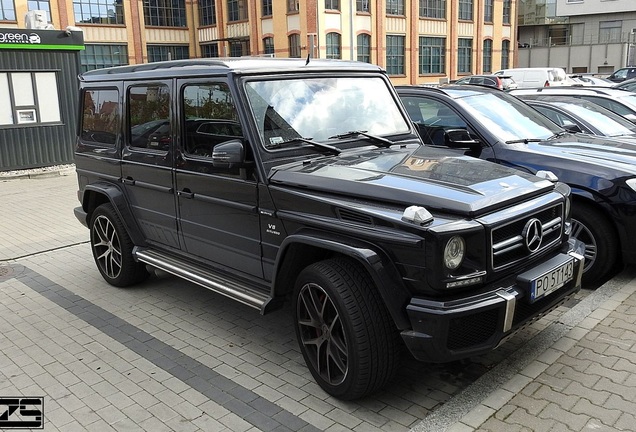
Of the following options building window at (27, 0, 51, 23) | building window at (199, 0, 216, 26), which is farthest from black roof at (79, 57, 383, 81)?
building window at (199, 0, 216, 26)

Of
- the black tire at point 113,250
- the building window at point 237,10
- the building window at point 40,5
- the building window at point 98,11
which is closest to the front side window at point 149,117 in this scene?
the black tire at point 113,250

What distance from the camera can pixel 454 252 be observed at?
322cm

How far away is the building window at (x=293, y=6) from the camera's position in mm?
36156

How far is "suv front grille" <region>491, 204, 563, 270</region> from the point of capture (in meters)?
3.39

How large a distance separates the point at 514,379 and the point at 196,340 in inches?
97.1

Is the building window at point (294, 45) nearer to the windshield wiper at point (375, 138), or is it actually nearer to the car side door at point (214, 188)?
the car side door at point (214, 188)

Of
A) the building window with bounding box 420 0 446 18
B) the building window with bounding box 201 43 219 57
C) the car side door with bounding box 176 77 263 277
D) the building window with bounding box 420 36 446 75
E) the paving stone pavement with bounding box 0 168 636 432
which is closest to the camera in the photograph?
the paving stone pavement with bounding box 0 168 636 432

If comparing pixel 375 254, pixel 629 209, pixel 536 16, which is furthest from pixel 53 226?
pixel 536 16

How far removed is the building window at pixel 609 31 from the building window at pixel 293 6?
30.4m

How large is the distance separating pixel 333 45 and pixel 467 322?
3468 cm

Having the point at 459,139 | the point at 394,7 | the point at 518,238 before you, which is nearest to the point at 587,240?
the point at 459,139

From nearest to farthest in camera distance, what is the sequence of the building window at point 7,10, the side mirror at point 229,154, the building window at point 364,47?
the side mirror at point 229,154 < the building window at point 7,10 < the building window at point 364,47

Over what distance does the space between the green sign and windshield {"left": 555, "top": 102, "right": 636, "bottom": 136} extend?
38.2ft

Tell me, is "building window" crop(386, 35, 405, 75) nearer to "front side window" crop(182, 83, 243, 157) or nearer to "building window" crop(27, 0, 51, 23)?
"building window" crop(27, 0, 51, 23)
